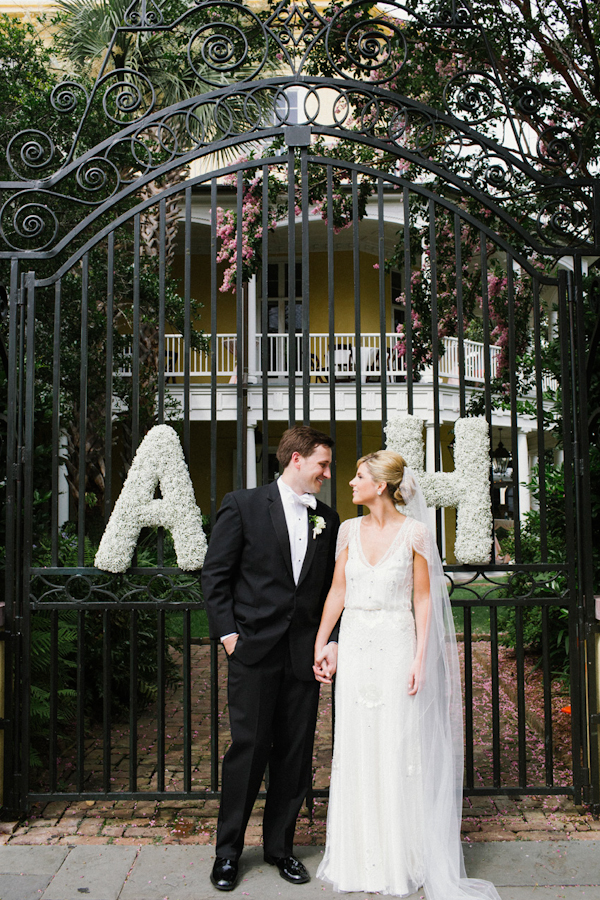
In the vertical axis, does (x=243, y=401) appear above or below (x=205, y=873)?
above

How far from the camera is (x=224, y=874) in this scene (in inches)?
128

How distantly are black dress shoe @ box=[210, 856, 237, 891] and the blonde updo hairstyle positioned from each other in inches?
70.8

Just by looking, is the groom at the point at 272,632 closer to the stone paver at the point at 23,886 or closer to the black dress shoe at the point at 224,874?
the black dress shoe at the point at 224,874

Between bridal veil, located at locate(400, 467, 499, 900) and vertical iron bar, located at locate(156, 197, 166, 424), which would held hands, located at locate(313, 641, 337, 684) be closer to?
bridal veil, located at locate(400, 467, 499, 900)

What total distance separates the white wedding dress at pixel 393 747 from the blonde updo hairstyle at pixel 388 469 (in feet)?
0.51

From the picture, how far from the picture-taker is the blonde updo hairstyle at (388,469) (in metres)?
3.35

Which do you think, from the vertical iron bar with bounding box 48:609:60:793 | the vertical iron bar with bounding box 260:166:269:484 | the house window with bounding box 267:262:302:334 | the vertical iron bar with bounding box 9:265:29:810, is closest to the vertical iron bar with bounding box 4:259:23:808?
the vertical iron bar with bounding box 9:265:29:810

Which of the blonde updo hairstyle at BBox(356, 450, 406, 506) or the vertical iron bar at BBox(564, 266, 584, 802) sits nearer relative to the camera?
the blonde updo hairstyle at BBox(356, 450, 406, 506)

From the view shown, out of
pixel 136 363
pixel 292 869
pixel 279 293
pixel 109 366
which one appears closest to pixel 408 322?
pixel 136 363

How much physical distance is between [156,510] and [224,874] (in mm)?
1769

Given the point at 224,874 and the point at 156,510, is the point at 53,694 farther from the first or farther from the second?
the point at 224,874

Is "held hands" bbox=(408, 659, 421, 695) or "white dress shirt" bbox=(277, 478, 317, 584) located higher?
"white dress shirt" bbox=(277, 478, 317, 584)

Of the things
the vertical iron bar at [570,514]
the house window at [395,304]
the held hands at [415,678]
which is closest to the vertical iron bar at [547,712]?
the vertical iron bar at [570,514]

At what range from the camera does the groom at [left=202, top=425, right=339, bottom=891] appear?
3307 mm
